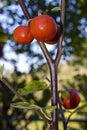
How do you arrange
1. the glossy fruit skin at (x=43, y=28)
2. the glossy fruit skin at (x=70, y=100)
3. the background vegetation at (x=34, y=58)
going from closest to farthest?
the glossy fruit skin at (x=43, y=28), the glossy fruit skin at (x=70, y=100), the background vegetation at (x=34, y=58)

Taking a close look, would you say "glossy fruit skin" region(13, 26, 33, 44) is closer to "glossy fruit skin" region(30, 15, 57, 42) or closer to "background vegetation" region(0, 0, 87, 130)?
"glossy fruit skin" region(30, 15, 57, 42)

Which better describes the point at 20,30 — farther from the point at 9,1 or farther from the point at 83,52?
the point at 83,52

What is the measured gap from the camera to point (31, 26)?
29.7 inches

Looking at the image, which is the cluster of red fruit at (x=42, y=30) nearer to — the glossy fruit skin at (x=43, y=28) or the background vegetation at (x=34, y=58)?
the glossy fruit skin at (x=43, y=28)

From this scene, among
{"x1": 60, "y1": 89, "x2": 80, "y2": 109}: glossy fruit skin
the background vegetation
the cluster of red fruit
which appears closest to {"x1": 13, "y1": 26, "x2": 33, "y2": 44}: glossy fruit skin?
the cluster of red fruit

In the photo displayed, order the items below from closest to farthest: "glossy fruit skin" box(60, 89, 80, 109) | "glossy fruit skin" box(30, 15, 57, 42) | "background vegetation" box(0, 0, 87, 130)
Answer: "glossy fruit skin" box(30, 15, 57, 42) → "glossy fruit skin" box(60, 89, 80, 109) → "background vegetation" box(0, 0, 87, 130)

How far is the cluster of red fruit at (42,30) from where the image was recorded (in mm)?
738

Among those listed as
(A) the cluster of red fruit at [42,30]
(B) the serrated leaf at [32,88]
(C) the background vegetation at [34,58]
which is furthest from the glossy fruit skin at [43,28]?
(C) the background vegetation at [34,58]

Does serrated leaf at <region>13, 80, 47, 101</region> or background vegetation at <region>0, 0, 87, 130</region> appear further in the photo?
background vegetation at <region>0, 0, 87, 130</region>

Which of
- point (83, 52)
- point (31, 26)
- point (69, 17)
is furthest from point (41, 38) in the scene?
point (83, 52)

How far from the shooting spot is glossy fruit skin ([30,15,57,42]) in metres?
0.74

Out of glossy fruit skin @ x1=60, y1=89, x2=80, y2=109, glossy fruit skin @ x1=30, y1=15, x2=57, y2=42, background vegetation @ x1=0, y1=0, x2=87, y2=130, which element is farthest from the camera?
background vegetation @ x1=0, y1=0, x2=87, y2=130

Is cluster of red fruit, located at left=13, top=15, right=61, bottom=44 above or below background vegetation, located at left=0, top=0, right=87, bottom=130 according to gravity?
above

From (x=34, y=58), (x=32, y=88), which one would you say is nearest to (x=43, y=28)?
(x=32, y=88)
